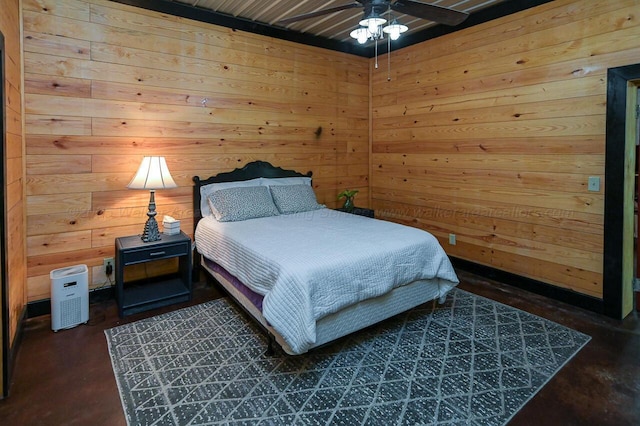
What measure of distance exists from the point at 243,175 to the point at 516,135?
2.78 meters

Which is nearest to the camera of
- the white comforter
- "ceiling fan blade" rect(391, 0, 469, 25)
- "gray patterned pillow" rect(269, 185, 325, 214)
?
the white comforter

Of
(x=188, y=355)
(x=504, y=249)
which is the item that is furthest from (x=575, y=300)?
(x=188, y=355)

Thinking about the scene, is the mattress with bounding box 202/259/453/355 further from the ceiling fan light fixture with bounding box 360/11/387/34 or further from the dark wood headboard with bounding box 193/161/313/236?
the ceiling fan light fixture with bounding box 360/11/387/34

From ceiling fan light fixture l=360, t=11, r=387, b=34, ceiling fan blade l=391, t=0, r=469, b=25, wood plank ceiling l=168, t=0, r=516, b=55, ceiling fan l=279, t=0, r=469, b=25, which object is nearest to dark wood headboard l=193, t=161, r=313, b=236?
wood plank ceiling l=168, t=0, r=516, b=55

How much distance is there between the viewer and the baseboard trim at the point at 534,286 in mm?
3043

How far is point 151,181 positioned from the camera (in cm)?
307

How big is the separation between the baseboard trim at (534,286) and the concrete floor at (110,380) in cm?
14

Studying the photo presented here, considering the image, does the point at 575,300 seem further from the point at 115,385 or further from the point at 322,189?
the point at 115,385

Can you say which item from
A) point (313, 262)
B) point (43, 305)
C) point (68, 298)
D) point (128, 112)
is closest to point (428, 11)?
point (313, 262)

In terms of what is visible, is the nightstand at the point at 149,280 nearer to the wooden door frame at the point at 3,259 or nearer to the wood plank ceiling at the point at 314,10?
the wooden door frame at the point at 3,259

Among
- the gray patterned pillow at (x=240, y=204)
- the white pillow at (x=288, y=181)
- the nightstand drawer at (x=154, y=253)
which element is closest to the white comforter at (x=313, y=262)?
the gray patterned pillow at (x=240, y=204)

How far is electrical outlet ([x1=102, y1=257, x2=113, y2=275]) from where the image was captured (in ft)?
10.7

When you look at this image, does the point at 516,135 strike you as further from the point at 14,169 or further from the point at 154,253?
the point at 14,169

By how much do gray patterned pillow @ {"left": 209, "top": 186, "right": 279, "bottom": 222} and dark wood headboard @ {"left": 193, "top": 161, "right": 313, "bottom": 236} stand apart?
0.22 m
